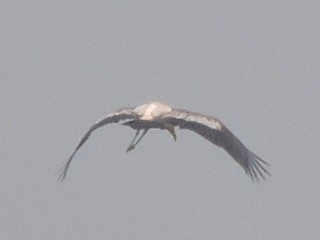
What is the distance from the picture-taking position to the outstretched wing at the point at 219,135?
48.9 metres

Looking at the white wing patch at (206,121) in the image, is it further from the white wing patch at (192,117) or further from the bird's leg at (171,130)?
the bird's leg at (171,130)

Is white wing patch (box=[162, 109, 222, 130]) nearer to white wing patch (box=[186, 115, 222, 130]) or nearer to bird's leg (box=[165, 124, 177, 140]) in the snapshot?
white wing patch (box=[186, 115, 222, 130])

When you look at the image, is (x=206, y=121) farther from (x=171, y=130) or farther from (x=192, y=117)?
(x=171, y=130)

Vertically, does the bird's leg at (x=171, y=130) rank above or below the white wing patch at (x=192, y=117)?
below

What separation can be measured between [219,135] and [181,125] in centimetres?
128

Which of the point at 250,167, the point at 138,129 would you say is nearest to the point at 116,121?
the point at 138,129

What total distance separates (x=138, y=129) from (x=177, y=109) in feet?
5.12

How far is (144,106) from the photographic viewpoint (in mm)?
49656

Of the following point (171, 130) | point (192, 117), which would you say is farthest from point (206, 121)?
point (171, 130)

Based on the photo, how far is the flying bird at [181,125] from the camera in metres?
49.0

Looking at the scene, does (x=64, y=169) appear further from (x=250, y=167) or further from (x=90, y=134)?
(x=250, y=167)

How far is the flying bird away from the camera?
49031mm

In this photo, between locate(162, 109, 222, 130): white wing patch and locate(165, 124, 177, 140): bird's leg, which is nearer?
locate(162, 109, 222, 130): white wing patch

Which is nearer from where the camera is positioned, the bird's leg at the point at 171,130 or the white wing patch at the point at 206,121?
the white wing patch at the point at 206,121
